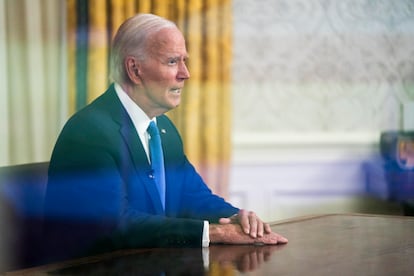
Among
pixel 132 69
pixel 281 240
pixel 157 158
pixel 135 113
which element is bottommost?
pixel 281 240

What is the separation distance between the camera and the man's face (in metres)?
2.09

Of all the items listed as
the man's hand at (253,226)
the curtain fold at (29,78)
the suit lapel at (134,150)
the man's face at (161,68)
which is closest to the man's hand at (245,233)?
the man's hand at (253,226)

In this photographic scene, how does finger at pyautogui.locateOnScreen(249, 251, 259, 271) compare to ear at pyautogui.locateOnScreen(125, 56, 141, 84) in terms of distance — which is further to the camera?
ear at pyautogui.locateOnScreen(125, 56, 141, 84)

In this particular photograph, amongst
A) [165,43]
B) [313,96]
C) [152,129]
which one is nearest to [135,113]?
[152,129]

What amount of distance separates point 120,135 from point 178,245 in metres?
0.42

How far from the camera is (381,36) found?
3.06 metres

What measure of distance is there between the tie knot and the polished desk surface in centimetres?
42

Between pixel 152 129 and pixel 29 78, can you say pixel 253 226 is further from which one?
pixel 29 78

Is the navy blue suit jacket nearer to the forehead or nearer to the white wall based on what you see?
the forehead

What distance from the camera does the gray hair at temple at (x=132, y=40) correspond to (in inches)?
82.8

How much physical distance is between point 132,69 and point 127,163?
25 centimetres

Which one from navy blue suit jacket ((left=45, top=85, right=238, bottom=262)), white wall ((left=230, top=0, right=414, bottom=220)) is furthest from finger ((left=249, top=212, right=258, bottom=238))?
white wall ((left=230, top=0, right=414, bottom=220))

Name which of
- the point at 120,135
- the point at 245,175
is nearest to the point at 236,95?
the point at 245,175

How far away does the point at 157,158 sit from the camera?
82.0 inches
